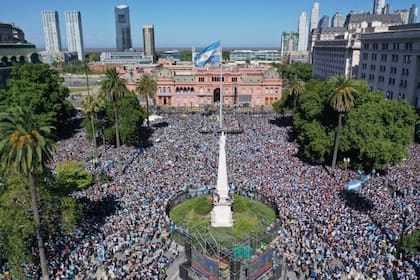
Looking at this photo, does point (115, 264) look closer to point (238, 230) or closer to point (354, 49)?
point (238, 230)

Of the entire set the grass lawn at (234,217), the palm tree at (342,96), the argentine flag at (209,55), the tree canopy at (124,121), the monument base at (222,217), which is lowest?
the grass lawn at (234,217)

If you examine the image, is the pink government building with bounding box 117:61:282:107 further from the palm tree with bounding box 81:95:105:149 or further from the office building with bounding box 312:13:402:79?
the palm tree with bounding box 81:95:105:149

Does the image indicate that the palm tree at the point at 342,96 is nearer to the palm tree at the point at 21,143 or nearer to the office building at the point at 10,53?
the palm tree at the point at 21,143

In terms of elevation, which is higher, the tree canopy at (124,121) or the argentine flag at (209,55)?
the argentine flag at (209,55)

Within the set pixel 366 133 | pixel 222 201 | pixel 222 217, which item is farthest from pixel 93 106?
pixel 366 133

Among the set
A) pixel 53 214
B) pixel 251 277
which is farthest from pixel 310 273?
pixel 53 214

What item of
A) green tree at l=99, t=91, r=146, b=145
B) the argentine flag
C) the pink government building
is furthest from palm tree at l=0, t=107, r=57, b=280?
the pink government building

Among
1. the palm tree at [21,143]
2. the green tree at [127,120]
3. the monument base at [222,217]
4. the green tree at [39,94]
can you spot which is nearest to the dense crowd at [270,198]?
the green tree at [127,120]
